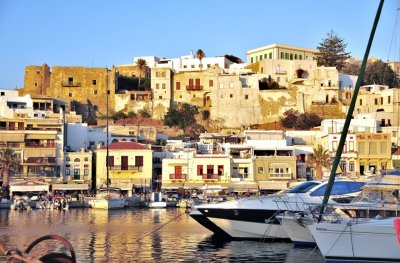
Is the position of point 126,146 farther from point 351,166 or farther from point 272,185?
point 351,166

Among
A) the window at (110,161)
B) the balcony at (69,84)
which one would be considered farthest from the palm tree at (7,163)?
the balcony at (69,84)

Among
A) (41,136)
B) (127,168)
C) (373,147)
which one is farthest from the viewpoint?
(373,147)

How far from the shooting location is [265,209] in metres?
30.3

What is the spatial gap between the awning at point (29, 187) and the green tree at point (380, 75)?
48084 mm

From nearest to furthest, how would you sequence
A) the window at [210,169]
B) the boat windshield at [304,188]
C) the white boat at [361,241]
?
the white boat at [361,241] < the boat windshield at [304,188] < the window at [210,169]

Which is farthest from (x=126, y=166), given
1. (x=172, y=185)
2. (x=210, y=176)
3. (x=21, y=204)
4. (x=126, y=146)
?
(x=21, y=204)

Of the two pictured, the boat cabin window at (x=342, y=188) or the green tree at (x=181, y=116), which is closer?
the boat cabin window at (x=342, y=188)

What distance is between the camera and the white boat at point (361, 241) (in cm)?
2250

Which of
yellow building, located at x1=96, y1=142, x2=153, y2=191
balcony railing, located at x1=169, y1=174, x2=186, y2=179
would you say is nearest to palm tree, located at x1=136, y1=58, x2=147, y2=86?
yellow building, located at x1=96, y1=142, x2=153, y2=191

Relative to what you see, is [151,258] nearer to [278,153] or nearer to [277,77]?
[278,153]

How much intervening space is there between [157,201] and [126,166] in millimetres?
7983

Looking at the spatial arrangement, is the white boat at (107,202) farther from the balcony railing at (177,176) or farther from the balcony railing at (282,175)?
the balcony railing at (282,175)

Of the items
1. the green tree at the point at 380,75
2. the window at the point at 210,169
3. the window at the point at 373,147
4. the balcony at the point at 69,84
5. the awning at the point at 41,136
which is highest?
the green tree at the point at 380,75

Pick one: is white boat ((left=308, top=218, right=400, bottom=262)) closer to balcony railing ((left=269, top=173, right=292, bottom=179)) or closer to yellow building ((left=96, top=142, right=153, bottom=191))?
balcony railing ((left=269, top=173, right=292, bottom=179))
